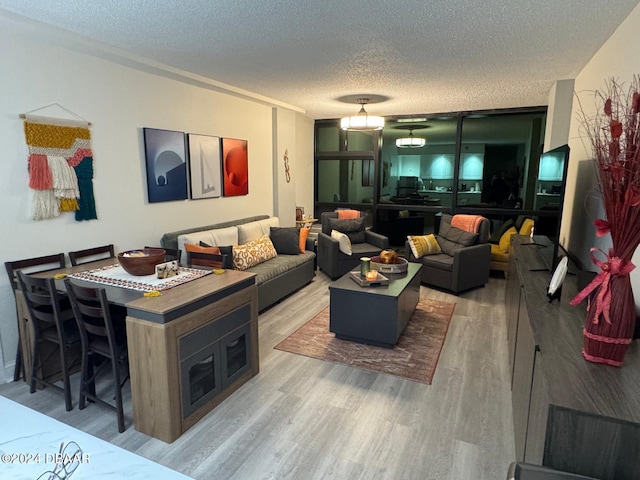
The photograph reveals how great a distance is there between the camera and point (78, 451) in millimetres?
962

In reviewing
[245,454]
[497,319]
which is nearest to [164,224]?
[245,454]

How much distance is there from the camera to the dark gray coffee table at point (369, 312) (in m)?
3.32

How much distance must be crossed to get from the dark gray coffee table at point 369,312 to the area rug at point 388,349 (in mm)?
99

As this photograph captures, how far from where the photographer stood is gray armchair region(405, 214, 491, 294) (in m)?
4.84

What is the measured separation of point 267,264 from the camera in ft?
14.9

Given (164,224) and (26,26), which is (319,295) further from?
(26,26)

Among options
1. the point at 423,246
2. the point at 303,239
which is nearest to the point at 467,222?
the point at 423,246

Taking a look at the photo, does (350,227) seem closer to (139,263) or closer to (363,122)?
(363,122)

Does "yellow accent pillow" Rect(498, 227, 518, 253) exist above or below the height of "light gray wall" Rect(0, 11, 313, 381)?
below

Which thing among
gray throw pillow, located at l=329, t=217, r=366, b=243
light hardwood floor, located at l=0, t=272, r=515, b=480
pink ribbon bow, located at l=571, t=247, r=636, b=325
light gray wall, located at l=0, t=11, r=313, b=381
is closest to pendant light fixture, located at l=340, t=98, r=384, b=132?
light gray wall, located at l=0, t=11, r=313, b=381

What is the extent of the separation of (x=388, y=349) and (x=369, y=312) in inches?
14.6

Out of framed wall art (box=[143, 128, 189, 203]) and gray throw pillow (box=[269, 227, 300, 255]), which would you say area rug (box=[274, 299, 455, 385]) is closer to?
gray throw pillow (box=[269, 227, 300, 255])

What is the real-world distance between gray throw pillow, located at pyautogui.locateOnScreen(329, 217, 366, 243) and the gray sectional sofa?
737 millimetres

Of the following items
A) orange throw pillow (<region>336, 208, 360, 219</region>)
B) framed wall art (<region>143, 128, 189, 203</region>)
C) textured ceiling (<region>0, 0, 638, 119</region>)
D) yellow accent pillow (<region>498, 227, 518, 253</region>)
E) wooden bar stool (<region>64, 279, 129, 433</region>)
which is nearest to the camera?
wooden bar stool (<region>64, 279, 129, 433</region>)
